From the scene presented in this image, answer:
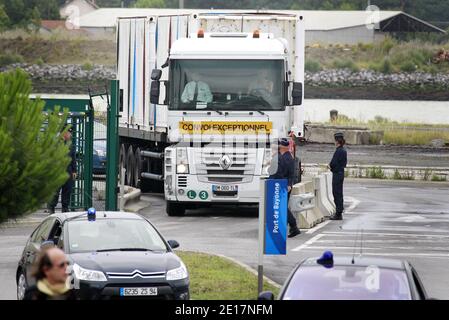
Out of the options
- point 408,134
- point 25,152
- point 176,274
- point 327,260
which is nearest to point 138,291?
point 176,274

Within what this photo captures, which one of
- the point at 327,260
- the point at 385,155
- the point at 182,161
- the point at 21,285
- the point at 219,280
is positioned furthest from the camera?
the point at 385,155

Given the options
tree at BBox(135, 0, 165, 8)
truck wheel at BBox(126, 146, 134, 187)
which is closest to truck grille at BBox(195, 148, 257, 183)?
truck wheel at BBox(126, 146, 134, 187)

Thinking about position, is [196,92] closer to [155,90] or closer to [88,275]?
[155,90]

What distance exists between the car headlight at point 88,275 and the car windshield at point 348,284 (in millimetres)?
3697

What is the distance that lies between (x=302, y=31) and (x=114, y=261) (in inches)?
600

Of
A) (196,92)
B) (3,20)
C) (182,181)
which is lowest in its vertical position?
(182,181)

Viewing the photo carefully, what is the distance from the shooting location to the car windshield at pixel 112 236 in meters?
17.0

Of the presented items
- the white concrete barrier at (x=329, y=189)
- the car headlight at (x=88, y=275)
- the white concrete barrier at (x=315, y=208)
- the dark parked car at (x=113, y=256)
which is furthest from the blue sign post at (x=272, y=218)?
the white concrete barrier at (x=329, y=189)

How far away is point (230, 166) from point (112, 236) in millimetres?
11078

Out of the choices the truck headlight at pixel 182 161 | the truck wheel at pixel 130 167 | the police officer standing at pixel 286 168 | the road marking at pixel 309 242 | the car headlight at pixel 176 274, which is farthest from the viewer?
the truck wheel at pixel 130 167

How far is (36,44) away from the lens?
11769 cm

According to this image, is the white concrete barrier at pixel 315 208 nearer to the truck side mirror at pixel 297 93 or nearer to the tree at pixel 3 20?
the truck side mirror at pixel 297 93

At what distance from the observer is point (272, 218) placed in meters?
17.0

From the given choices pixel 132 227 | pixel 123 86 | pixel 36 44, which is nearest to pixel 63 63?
pixel 36 44
